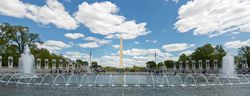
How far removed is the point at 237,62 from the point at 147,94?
93966 millimetres

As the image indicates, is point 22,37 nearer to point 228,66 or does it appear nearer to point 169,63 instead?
point 228,66

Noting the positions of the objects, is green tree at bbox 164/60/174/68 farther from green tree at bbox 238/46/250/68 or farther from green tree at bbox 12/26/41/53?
green tree at bbox 12/26/41/53

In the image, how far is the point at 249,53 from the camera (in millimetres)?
100188

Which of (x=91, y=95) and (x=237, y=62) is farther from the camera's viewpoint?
(x=237, y=62)

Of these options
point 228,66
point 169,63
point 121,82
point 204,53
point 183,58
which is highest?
point 204,53

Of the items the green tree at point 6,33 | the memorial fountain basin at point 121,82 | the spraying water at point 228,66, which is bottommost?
the memorial fountain basin at point 121,82

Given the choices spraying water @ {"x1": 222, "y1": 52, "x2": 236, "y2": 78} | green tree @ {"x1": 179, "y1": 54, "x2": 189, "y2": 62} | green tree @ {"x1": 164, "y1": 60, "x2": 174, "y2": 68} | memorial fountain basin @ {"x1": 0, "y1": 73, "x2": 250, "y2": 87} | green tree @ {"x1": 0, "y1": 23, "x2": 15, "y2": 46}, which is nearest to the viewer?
memorial fountain basin @ {"x1": 0, "y1": 73, "x2": 250, "y2": 87}

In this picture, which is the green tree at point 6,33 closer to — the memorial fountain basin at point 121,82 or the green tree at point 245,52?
the memorial fountain basin at point 121,82

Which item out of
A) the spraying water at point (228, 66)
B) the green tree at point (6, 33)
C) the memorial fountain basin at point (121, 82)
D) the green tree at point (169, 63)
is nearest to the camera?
the memorial fountain basin at point (121, 82)

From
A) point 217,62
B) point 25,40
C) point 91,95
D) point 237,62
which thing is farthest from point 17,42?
point 237,62

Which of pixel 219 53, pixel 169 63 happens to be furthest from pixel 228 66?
pixel 169 63

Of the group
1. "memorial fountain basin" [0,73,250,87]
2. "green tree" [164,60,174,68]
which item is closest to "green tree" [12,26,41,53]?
"memorial fountain basin" [0,73,250,87]

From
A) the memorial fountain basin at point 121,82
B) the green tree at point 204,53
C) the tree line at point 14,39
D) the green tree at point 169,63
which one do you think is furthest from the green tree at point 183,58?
the memorial fountain basin at point 121,82

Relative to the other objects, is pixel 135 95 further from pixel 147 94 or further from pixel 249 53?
pixel 249 53
